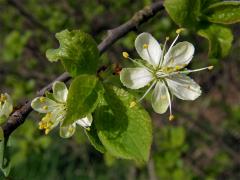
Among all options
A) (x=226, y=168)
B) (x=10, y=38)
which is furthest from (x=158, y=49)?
(x=226, y=168)

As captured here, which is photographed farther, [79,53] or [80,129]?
[80,129]

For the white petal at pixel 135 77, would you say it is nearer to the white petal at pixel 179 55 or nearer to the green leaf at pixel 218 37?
the white petal at pixel 179 55

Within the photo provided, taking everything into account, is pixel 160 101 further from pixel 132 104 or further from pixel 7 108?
pixel 7 108

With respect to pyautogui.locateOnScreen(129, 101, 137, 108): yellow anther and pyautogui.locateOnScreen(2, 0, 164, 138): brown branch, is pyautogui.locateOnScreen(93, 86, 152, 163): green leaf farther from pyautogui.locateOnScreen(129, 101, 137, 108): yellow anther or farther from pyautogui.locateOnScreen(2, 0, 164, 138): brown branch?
pyautogui.locateOnScreen(2, 0, 164, 138): brown branch

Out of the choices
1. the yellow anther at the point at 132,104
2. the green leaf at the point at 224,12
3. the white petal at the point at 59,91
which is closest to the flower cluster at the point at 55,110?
the white petal at the point at 59,91

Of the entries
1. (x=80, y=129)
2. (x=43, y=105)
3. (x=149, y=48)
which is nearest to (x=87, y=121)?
(x=43, y=105)
